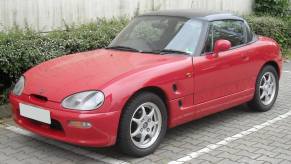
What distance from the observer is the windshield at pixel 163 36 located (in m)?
5.71

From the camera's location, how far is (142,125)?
4988 millimetres

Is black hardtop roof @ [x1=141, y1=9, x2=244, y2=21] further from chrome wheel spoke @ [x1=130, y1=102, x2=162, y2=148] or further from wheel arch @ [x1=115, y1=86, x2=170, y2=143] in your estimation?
chrome wheel spoke @ [x1=130, y1=102, x2=162, y2=148]

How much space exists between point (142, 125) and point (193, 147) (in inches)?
28.9

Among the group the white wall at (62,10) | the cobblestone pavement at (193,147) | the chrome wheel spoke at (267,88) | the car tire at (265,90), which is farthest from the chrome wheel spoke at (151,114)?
the white wall at (62,10)

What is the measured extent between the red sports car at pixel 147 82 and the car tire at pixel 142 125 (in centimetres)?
1

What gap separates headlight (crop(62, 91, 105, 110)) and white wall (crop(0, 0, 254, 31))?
144 inches

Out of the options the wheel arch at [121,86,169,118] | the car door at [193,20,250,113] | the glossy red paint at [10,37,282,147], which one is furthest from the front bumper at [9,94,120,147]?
the car door at [193,20,250,113]

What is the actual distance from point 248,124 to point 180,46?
148 centimetres

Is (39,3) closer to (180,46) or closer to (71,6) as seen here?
(71,6)

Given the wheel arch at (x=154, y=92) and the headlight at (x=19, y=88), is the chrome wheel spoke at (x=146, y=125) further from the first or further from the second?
the headlight at (x=19, y=88)

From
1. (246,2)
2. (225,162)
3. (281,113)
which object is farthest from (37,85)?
(246,2)

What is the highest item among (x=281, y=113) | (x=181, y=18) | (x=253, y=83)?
(x=181, y=18)

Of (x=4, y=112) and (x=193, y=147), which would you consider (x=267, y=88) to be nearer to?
(x=193, y=147)

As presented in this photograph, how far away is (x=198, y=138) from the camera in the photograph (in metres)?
5.67
